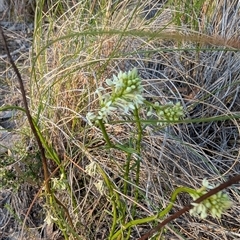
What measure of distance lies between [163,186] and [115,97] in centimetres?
60

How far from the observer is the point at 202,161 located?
4.53ft

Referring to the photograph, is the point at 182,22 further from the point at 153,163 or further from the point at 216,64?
the point at 153,163

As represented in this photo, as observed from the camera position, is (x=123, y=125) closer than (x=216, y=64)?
Yes

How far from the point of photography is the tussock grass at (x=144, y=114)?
1311 millimetres

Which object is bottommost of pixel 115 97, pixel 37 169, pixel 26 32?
pixel 26 32

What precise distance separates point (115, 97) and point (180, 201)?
0.60m

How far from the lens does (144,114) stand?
56.3 inches

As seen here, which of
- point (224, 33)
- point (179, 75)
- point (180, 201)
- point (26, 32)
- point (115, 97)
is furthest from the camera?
point (26, 32)

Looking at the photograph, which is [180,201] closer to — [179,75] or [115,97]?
[179,75]

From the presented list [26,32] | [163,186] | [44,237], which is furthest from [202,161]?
[26,32]

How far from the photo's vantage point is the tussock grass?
1311 mm

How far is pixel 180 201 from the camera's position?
52.1 inches

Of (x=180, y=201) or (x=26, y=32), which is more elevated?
(x=180, y=201)

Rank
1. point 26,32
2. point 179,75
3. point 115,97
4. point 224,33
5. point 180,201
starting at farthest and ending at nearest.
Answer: point 26,32
point 224,33
point 179,75
point 180,201
point 115,97
